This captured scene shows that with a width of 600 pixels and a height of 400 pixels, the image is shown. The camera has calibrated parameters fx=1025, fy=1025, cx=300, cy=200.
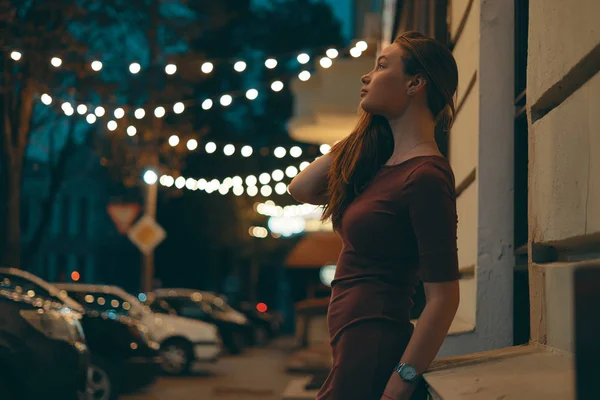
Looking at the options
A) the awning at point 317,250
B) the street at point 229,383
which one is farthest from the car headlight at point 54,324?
the awning at point 317,250

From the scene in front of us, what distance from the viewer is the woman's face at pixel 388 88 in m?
2.75

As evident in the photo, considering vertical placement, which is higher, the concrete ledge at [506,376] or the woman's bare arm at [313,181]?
the woman's bare arm at [313,181]

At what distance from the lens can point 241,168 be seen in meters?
41.8

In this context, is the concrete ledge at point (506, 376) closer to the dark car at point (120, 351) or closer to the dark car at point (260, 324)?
the dark car at point (120, 351)

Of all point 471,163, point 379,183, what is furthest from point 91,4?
point 379,183

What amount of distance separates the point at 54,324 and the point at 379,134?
238 inches

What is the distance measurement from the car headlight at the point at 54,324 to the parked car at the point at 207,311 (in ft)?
43.2

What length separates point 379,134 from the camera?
288 cm

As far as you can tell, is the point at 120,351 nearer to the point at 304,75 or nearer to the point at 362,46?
the point at 304,75

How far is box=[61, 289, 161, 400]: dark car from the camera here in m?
11.9

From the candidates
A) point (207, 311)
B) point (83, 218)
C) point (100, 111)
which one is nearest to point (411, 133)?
point (100, 111)

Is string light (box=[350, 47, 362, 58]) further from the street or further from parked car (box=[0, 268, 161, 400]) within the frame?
the street

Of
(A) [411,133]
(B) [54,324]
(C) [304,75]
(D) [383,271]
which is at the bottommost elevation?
(B) [54,324]

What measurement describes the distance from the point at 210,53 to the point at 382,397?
40.0 meters
